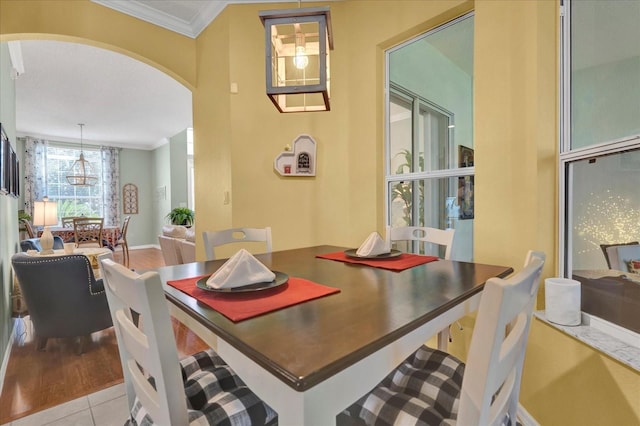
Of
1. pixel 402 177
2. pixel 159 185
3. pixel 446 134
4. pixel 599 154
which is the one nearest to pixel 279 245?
pixel 402 177

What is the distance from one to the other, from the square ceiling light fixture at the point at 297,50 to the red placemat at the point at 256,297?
79 cm

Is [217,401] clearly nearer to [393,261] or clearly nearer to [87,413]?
[393,261]

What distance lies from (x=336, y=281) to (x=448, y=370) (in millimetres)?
455

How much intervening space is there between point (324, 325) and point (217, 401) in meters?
0.43

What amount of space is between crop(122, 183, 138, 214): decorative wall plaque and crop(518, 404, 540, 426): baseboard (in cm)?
909

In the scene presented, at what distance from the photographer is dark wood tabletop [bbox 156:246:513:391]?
0.55m

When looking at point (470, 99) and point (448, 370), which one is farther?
point (470, 99)

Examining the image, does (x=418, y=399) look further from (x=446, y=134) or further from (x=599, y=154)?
(x=446, y=134)

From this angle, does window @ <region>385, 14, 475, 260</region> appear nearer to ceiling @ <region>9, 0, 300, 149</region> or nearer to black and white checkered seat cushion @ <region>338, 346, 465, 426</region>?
black and white checkered seat cushion @ <region>338, 346, 465, 426</region>

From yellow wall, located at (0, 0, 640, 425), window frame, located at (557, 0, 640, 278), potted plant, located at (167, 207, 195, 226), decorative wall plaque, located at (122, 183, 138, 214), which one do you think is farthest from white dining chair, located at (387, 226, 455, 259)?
decorative wall plaque, located at (122, 183, 138, 214)

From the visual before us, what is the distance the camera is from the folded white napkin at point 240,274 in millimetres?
934

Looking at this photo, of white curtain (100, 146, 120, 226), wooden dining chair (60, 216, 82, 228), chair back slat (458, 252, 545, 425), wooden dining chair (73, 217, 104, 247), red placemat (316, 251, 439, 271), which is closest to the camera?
chair back slat (458, 252, 545, 425)

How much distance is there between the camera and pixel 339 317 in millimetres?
742

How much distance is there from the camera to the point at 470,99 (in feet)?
6.63
